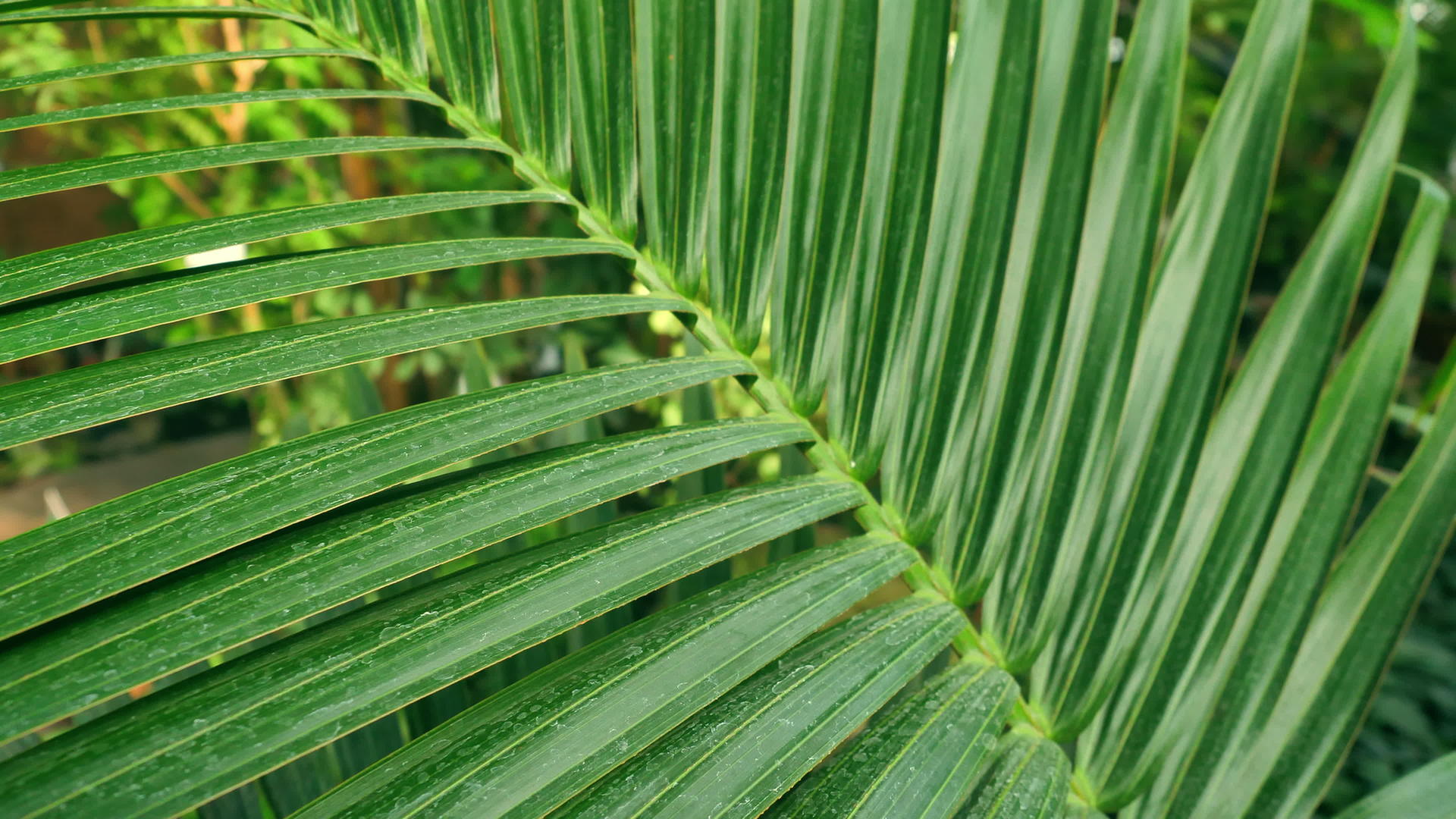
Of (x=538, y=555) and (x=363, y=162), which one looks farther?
(x=363, y=162)

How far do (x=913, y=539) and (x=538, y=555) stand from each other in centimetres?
23

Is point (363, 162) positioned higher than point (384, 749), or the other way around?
point (363, 162)

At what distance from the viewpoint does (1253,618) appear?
44 cm

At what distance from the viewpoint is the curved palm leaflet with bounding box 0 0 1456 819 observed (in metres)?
0.31

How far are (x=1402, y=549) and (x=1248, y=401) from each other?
10cm

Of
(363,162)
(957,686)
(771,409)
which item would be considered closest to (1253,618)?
(957,686)

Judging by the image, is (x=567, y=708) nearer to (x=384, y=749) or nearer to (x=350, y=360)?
(x=350, y=360)

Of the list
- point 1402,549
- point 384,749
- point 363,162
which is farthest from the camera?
point 363,162

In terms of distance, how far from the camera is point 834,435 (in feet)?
1.66

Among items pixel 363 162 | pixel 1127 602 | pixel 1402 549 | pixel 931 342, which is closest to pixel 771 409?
pixel 931 342

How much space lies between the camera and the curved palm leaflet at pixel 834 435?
0.31m

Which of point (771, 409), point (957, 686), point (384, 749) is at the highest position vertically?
point (771, 409)

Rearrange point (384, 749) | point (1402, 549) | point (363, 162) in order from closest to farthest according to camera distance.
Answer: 1. point (1402, 549)
2. point (384, 749)
3. point (363, 162)

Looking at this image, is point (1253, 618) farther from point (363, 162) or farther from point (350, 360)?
point (363, 162)
